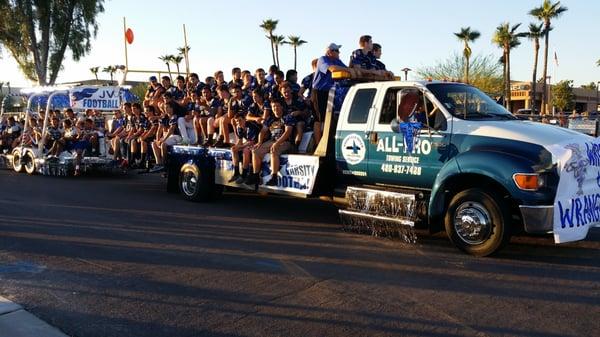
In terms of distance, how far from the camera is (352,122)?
8344mm

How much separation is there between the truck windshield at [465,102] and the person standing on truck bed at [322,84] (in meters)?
1.99

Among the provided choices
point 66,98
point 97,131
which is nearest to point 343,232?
point 97,131

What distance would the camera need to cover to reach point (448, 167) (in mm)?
6949

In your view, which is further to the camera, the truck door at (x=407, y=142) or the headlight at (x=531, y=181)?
the truck door at (x=407, y=142)

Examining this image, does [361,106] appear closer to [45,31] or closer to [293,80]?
[293,80]

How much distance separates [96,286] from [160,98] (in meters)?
7.75

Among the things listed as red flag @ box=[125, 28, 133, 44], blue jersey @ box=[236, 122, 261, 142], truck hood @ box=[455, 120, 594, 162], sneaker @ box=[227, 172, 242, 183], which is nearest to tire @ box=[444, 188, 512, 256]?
truck hood @ box=[455, 120, 594, 162]

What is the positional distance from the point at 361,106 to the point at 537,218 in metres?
3.00

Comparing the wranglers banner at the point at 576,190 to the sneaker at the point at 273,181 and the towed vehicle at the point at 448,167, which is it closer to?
the towed vehicle at the point at 448,167

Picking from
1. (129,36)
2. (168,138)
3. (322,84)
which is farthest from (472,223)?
(129,36)

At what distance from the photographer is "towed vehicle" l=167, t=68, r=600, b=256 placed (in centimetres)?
638

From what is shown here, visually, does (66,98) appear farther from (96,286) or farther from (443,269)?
(443,269)

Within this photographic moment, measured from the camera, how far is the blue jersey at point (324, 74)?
910 cm

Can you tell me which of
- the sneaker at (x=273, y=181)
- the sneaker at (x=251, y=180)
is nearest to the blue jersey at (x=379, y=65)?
the sneaker at (x=273, y=181)
